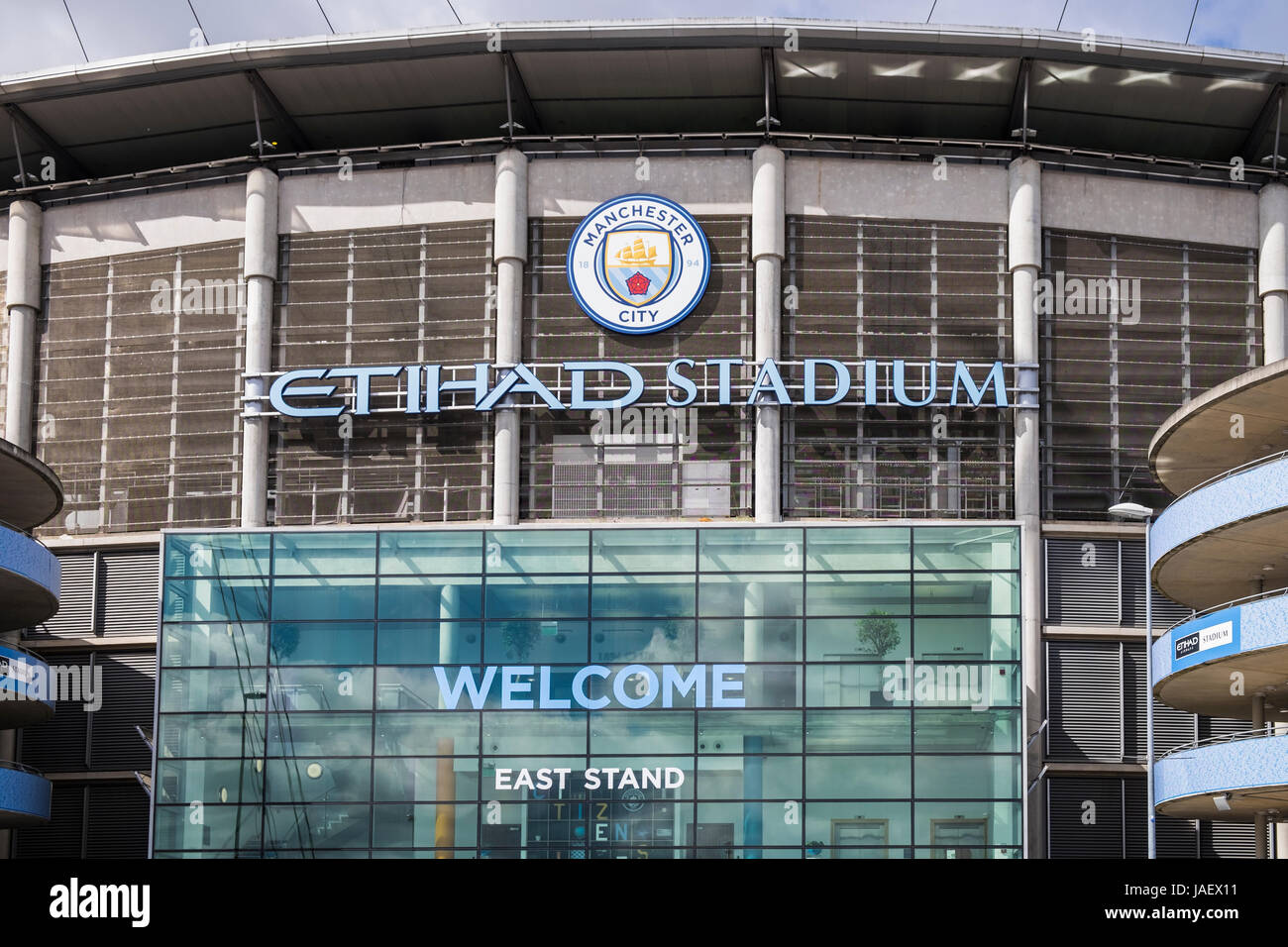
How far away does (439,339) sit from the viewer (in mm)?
51344

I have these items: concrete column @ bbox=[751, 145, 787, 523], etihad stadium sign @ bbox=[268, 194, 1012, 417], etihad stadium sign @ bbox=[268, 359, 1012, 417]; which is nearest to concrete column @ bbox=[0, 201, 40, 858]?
etihad stadium sign @ bbox=[268, 194, 1012, 417]

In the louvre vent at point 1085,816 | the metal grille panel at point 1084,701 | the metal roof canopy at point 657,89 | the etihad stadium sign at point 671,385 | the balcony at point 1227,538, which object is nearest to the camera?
the balcony at point 1227,538

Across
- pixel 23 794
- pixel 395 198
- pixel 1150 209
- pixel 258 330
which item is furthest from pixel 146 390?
pixel 1150 209

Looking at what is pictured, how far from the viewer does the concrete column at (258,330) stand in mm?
50750

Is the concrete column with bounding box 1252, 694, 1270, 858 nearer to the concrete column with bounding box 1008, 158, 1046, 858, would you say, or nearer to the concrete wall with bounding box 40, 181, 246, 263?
the concrete column with bounding box 1008, 158, 1046, 858

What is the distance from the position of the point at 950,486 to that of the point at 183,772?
23.9 m

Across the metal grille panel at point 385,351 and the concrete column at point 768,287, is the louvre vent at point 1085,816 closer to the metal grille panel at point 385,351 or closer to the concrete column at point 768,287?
the concrete column at point 768,287

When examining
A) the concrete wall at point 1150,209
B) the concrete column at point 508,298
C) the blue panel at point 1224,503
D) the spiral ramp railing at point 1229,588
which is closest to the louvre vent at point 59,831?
the concrete column at point 508,298

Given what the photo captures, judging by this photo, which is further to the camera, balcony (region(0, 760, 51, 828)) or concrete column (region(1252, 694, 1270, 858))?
balcony (region(0, 760, 51, 828))

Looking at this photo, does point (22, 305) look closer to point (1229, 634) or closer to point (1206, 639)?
point (1206, 639)

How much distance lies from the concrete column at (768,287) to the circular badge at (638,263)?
1821 millimetres

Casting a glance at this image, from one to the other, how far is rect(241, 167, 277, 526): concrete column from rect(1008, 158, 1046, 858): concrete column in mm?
23202

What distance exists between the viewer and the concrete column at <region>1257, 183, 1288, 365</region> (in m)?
51.4

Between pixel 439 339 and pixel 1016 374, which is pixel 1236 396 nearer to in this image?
pixel 1016 374
